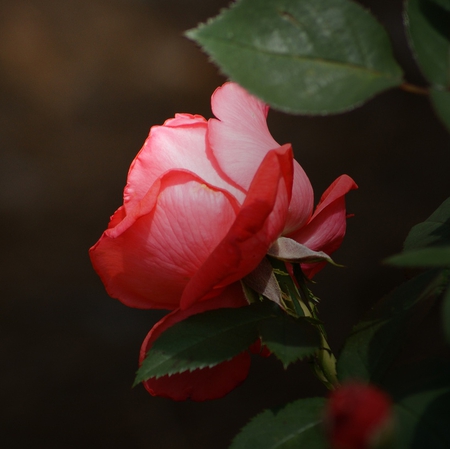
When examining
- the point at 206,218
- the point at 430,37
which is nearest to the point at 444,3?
the point at 430,37

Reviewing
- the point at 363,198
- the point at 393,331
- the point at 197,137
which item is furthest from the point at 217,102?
the point at 363,198

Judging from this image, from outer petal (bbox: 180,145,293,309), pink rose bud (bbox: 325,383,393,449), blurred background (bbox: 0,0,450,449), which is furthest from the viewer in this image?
blurred background (bbox: 0,0,450,449)

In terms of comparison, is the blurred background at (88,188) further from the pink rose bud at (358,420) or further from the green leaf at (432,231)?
the pink rose bud at (358,420)

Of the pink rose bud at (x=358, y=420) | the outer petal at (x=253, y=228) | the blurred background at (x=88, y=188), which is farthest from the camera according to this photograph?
the blurred background at (x=88, y=188)

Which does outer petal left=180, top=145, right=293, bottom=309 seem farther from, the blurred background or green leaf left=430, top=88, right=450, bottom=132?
the blurred background

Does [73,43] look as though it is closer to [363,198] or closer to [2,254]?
[2,254]

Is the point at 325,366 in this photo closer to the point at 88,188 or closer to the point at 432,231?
the point at 432,231

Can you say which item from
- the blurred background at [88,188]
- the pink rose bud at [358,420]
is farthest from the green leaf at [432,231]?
the blurred background at [88,188]

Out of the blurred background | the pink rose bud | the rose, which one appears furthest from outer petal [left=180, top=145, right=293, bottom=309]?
the blurred background
